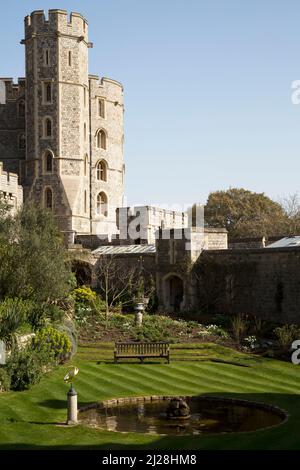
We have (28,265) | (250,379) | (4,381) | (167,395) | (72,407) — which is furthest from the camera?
(28,265)

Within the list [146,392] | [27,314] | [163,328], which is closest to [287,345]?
[163,328]

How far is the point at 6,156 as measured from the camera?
165 feet

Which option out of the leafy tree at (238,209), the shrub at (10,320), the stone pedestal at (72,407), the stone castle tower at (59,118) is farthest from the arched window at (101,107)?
the stone pedestal at (72,407)

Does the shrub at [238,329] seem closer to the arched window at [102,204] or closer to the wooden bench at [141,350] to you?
the wooden bench at [141,350]

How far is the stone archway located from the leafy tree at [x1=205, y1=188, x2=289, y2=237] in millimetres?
23790

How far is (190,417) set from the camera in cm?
1650

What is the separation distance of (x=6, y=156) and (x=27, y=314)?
30.2m

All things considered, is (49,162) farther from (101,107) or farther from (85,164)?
(101,107)

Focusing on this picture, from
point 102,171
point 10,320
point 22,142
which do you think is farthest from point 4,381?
point 102,171

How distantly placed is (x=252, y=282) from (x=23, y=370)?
15.6m

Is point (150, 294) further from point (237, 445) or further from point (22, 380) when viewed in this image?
point (237, 445)

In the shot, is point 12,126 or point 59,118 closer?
point 59,118

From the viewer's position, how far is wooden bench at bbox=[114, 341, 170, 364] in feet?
75.8

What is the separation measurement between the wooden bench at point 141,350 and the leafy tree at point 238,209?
35.7 m
